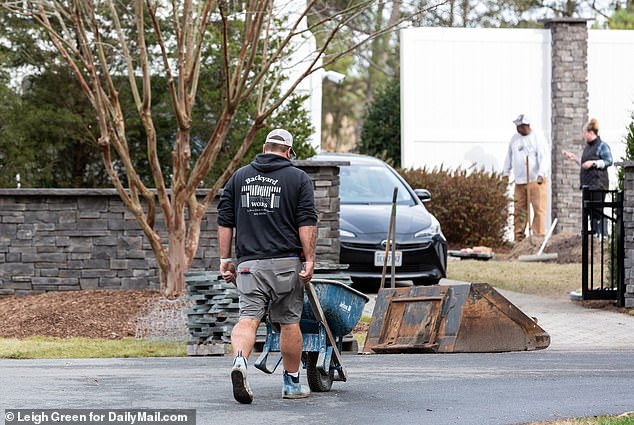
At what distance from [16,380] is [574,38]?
19.7 meters

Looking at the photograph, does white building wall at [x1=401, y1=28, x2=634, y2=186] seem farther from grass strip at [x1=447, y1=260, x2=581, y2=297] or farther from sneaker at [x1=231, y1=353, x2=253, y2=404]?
sneaker at [x1=231, y1=353, x2=253, y2=404]

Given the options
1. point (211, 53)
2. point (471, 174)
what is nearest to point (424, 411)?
Result: point (211, 53)

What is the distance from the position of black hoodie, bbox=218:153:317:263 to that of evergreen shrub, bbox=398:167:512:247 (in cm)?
1547

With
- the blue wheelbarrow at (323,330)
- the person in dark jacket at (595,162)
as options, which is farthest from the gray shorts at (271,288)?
the person in dark jacket at (595,162)

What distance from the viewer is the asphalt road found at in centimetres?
768

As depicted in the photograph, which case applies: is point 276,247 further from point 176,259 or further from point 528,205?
point 528,205

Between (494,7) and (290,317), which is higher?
(494,7)

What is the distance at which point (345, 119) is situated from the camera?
57969mm

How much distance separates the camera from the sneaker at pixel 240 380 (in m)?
7.78

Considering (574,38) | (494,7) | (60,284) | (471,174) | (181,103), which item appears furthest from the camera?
(494,7)

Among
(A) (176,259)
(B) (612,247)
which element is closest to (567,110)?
(B) (612,247)

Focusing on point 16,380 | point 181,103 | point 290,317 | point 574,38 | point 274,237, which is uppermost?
point 574,38

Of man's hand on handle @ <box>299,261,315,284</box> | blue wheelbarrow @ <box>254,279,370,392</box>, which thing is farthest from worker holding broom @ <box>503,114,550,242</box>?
man's hand on handle @ <box>299,261,315,284</box>

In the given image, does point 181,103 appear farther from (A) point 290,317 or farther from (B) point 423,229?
(A) point 290,317
